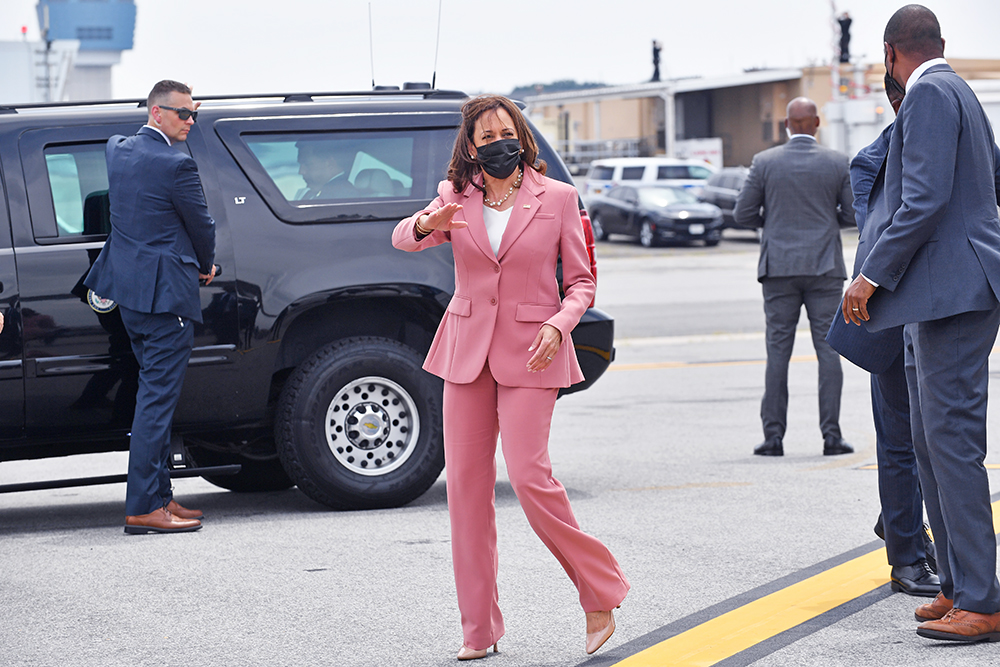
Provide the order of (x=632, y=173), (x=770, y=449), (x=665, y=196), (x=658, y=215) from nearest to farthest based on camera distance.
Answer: (x=770, y=449) → (x=658, y=215) → (x=665, y=196) → (x=632, y=173)

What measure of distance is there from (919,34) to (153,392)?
11.7 ft

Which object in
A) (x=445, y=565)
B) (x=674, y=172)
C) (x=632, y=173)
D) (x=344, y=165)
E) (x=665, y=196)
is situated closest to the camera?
(x=445, y=565)

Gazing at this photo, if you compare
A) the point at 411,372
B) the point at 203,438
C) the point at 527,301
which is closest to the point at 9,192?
the point at 203,438

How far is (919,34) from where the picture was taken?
4.18 meters

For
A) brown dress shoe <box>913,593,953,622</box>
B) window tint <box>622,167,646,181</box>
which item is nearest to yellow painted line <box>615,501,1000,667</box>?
brown dress shoe <box>913,593,953,622</box>

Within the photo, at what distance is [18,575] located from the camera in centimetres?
526

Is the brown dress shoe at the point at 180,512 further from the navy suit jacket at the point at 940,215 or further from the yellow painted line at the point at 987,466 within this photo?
the yellow painted line at the point at 987,466

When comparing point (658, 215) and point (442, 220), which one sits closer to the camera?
point (442, 220)

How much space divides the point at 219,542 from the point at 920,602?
119 inches

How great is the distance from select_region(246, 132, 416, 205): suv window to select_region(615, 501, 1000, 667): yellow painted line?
9.21 ft

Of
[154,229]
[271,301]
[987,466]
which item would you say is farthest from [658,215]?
[154,229]

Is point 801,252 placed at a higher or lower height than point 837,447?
higher

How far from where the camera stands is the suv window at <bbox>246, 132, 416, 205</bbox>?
250 inches

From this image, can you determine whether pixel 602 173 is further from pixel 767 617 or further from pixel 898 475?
pixel 767 617
